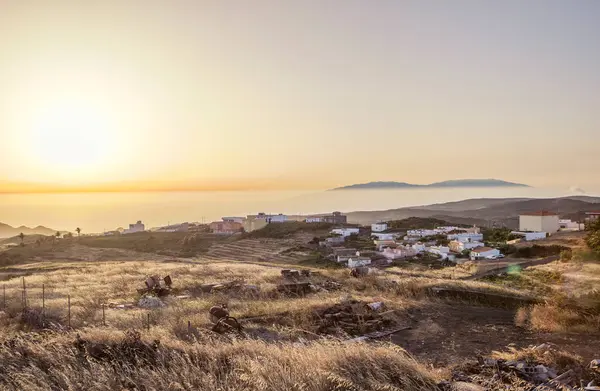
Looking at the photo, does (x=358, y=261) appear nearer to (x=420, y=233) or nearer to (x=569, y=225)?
(x=420, y=233)

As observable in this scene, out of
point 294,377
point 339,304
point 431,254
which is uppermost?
point 294,377

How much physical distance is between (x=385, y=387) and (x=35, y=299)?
57.8 ft

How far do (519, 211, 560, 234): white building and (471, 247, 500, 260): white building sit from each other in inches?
1148

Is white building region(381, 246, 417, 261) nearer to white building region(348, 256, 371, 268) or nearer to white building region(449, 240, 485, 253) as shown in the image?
white building region(348, 256, 371, 268)

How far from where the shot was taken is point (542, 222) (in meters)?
75.8

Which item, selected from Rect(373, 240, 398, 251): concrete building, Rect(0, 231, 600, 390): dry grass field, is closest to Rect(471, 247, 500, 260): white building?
Rect(373, 240, 398, 251): concrete building

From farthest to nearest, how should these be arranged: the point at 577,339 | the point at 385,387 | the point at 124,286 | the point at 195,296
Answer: the point at 124,286 → the point at 195,296 → the point at 577,339 → the point at 385,387

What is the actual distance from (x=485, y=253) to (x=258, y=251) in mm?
32733

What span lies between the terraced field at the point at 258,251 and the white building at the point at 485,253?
69.0 feet

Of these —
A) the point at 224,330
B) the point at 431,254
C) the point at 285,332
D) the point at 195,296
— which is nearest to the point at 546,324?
the point at 285,332

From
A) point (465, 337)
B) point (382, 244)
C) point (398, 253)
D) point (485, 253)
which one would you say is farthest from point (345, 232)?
point (465, 337)

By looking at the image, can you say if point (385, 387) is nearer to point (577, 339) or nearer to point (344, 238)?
point (577, 339)

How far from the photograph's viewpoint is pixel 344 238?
7656 cm

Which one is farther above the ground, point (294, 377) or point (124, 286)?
point (294, 377)
